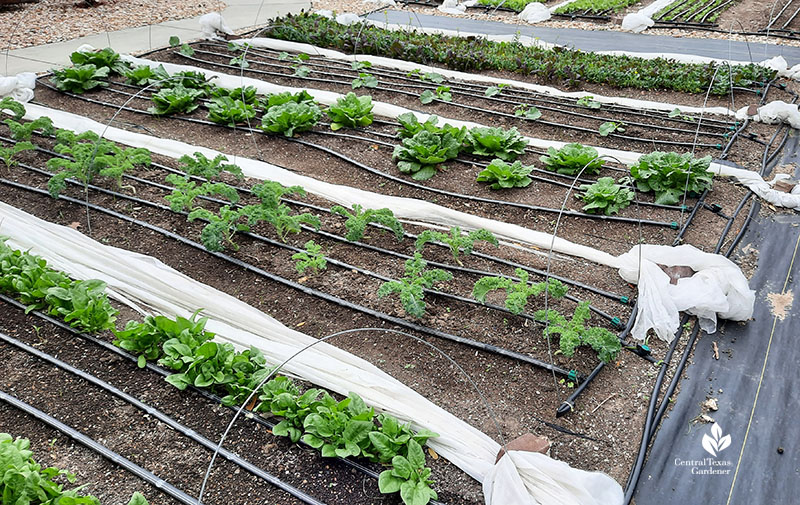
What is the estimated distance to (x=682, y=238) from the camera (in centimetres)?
522

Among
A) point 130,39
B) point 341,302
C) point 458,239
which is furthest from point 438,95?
point 130,39

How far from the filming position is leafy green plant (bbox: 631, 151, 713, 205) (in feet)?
18.6

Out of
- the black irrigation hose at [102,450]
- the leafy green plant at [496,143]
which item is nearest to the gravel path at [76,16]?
the leafy green plant at [496,143]

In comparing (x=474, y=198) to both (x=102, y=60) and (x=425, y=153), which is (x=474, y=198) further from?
(x=102, y=60)

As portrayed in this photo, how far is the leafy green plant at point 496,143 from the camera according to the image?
641 cm

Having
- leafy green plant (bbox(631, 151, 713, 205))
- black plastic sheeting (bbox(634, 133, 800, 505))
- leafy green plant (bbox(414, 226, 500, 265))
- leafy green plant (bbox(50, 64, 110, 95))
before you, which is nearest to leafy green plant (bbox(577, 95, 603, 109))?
leafy green plant (bbox(631, 151, 713, 205))

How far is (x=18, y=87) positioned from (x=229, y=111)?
3.39m

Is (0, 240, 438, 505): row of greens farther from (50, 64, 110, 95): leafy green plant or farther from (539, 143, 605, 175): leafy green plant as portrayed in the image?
(50, 64, 110, 95): leafy green plant

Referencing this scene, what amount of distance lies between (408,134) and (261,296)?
117 inches

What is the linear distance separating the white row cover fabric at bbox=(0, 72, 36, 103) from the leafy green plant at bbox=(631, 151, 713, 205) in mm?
7823

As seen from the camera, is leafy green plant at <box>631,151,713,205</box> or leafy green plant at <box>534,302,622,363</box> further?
leafy green plant at <box>631,151,713,205</box>

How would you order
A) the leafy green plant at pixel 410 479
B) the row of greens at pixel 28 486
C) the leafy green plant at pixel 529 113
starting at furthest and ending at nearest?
the leafy green plant at pixel 529 113
the leafy green plant at pixel 410 479
the row of greens at pixel 28 486

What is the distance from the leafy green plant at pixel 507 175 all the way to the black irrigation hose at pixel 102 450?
13.2 feet

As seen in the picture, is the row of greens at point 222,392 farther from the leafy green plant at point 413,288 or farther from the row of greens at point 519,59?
the row of greens at point 519,59
